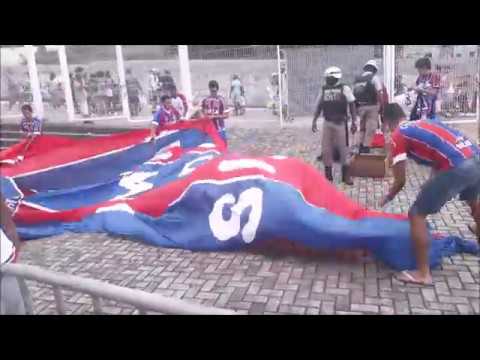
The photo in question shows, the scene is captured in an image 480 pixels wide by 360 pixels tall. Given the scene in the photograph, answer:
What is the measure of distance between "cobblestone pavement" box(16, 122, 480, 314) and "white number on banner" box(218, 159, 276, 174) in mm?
952

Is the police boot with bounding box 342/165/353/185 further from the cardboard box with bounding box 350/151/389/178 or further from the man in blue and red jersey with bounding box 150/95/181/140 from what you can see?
the man in blue and red jersey with bounding box 150/95/181/140

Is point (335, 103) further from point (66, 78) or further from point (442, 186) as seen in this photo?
point (66, 78)

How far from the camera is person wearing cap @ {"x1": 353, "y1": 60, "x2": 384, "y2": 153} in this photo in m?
8.61

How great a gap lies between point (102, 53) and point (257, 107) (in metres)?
5.15

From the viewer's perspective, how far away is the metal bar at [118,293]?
2279 mm

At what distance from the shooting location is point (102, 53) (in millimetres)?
15016

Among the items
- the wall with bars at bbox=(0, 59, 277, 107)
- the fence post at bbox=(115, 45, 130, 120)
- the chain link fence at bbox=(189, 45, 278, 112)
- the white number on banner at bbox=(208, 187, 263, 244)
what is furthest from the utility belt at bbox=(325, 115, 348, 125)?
the fence post at bbox=(115, 45, 130, 120)

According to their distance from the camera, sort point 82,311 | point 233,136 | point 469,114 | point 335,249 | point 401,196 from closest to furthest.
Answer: point 82,311
point 335,249
point 401,196
point 469,114
point 233,136

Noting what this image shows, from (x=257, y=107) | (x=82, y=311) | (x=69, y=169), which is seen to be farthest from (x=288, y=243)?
(x=257, y=107)

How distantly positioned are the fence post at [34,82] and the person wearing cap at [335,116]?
39.2ft

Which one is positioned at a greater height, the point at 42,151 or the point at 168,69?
the point at 168,69

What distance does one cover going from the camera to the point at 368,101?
8641mm

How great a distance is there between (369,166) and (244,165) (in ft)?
9.48

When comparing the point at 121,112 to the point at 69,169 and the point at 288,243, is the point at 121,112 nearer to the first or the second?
the point at 69,169
